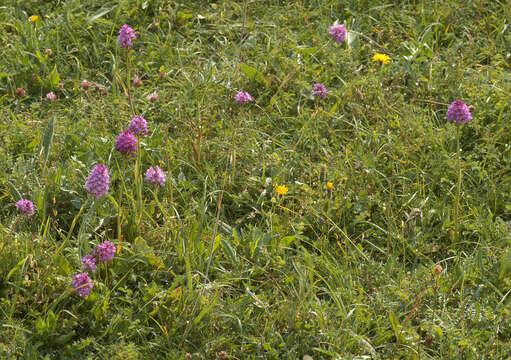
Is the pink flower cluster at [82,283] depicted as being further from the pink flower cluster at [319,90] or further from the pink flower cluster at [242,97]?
the pink flower cluster at [319,90]

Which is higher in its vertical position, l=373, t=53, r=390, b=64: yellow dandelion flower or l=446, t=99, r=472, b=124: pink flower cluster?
l=446, t=99, r=472, b=124: pink flower cluster

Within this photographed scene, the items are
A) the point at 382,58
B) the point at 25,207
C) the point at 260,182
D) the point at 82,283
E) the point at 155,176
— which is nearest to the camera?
the point at 82,283

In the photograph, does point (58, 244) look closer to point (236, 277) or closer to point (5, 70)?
point (236, 277)

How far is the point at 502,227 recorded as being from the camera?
2.57m

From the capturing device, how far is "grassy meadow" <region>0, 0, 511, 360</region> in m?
2.18

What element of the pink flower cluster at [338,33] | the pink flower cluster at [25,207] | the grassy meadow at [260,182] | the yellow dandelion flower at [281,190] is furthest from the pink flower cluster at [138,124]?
the pink flower cluster at [338,33]

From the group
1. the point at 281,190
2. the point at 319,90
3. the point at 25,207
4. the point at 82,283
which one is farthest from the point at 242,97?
the point at 82,283

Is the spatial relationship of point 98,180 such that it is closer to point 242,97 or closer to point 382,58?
point 242,97

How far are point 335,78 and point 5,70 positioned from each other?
1720 mm

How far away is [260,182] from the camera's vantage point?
9.19 feet

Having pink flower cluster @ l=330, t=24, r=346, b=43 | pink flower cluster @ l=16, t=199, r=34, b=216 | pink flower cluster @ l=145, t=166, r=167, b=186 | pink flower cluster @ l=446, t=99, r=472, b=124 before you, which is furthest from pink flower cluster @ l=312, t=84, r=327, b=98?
pink flower cluster @ l=16, t=199, r=34, b=216

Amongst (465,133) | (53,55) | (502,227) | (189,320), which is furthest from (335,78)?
(189,320)

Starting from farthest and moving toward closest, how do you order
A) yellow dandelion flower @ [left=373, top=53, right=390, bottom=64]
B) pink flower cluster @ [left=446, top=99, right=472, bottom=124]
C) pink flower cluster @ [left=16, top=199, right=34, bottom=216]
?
yellow dandelion flower @ [left=373, top=53, right=390, bottom=64] → pink flower cluster @ [left=446, top=99, right=472, bottom=124] → pink flower cluster @ [left=16, top=199, right=34, bottom=216]

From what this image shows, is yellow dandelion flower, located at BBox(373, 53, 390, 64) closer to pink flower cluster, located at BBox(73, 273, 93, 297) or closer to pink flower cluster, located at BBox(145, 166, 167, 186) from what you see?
pink flower cluster, located at BBox(145, 166, 167, 186)
